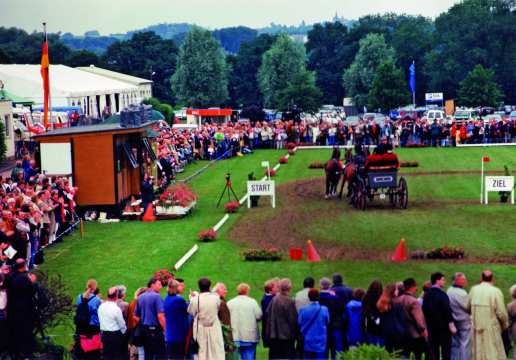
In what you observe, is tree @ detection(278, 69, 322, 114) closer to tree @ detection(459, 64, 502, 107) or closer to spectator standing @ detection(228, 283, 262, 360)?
tree @ detection(459, 64, 502, 107)

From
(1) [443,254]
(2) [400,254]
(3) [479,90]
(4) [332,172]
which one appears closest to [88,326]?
(2) [400,254]

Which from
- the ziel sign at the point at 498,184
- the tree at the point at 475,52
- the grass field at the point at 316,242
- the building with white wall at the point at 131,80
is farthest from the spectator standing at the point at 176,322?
the tree at the point at 475,52

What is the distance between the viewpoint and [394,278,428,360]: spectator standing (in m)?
16.5

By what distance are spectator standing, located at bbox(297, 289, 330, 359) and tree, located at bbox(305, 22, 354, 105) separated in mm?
114858

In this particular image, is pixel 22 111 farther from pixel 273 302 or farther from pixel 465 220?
pixel 273 302

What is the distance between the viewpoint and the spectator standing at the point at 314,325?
16.5m

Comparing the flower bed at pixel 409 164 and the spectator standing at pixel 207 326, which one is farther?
the flower bed at pixel 409 164

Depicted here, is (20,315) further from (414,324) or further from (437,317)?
(437,317)

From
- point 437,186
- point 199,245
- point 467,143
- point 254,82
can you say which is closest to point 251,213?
point 199,245

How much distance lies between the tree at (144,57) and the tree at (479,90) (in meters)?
54.9

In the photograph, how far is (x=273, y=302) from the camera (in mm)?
16844

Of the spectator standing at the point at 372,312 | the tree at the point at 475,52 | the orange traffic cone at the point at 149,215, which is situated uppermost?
the tree at the point at 475,52

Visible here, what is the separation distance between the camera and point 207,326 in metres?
16.5

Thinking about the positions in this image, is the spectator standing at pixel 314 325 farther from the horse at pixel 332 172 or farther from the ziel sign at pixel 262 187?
the horse at pixel 332 172
